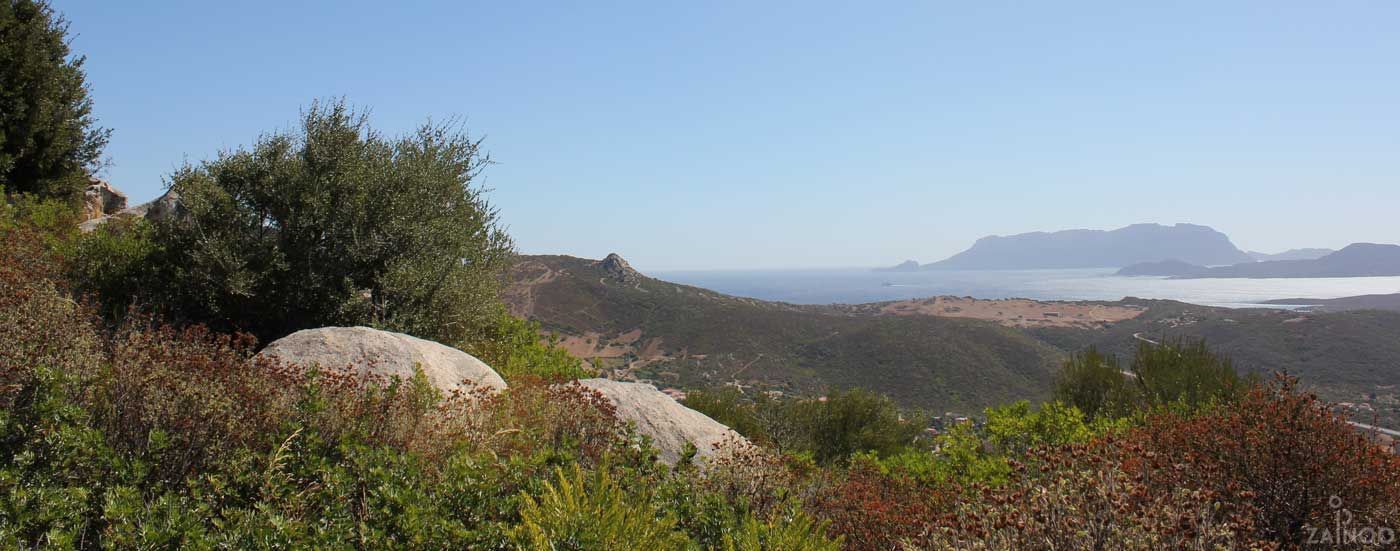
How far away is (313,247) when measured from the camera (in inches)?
372

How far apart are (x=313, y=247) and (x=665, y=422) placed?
247 inches

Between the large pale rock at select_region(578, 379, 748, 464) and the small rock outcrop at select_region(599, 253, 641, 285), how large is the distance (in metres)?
64.8

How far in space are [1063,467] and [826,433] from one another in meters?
14.7

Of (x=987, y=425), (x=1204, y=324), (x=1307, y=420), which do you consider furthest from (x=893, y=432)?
(x=1204, y=324)

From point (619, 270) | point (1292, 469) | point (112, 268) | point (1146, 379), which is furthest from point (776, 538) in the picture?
point (619, 270)

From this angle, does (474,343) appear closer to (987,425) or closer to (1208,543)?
(987,425)

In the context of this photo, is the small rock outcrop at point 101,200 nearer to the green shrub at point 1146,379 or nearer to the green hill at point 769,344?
the green hill at point 769,344

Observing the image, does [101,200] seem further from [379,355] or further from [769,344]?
[769,344]

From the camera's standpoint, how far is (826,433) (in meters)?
18.4

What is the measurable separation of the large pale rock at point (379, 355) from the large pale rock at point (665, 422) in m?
1.35

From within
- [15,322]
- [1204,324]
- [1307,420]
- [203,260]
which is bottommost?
[1204,324]

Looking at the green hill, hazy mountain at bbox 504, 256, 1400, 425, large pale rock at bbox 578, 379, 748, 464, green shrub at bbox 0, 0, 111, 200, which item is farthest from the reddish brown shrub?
hazy mountain at bbox 504, 256, 1400, 425

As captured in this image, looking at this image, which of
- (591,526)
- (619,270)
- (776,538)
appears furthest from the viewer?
(619,270)

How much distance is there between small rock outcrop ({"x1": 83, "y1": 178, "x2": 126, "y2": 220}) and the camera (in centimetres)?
1882
